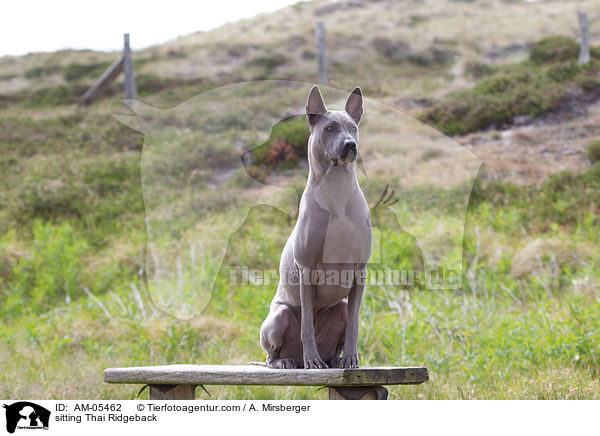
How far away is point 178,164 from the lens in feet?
17.5

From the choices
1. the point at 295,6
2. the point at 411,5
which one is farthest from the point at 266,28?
the point at 411,5

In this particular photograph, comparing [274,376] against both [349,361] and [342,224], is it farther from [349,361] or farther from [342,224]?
[342,224]

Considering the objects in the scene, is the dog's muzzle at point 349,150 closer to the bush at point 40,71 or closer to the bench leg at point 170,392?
the bench leg at point 170,392

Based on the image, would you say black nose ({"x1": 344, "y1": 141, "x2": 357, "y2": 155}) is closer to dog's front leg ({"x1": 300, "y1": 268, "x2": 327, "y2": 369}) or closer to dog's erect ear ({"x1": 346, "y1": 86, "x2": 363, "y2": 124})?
dog's erect ear ({"x1": 346, "y1": 86, "x2": 363, "y2": 124})

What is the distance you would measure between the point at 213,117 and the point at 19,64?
73.8 ft

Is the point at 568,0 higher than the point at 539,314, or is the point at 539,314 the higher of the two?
the point at 568,0

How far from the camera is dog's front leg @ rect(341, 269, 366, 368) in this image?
3.46m

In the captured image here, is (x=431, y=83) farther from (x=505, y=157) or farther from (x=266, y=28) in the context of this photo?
(x=266, y=28)

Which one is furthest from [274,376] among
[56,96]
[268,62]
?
[268,62]

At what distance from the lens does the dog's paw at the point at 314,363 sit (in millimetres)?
3438

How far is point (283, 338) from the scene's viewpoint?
3697 millimetres

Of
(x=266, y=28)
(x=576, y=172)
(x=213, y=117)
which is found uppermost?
(x=266, y=28)

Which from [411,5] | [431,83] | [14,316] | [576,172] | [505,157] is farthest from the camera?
[411,5]

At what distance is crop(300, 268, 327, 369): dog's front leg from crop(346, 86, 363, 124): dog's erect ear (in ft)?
2.94
